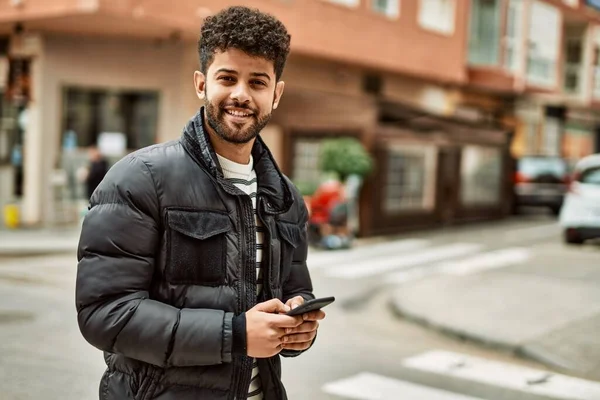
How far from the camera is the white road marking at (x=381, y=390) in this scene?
556 cm

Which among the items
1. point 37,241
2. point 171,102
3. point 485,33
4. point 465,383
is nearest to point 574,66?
point 485,33

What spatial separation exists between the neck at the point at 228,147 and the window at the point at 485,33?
901 inches

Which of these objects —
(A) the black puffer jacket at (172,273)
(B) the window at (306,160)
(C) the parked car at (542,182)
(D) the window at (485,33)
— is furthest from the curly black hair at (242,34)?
(D) the window at (485,33)

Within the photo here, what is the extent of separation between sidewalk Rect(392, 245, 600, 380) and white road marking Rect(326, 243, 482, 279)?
1113 millimetres

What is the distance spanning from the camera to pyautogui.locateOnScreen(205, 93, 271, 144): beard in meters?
2.14

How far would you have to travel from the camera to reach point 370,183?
16.3 meters

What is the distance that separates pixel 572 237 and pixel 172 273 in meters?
14.0

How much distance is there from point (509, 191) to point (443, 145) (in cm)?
433

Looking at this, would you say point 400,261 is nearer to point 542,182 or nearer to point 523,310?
point 523,310

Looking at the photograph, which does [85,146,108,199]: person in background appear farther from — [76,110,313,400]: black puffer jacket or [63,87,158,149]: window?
[76,110,313,400]: black puffer jacket

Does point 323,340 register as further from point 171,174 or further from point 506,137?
point 506,137

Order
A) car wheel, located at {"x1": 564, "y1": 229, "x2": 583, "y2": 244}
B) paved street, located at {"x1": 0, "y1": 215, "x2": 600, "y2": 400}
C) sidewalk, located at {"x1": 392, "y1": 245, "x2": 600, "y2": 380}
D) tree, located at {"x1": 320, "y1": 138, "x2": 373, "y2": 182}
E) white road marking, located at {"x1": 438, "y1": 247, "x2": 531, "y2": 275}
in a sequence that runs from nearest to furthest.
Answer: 1. paved street, located at {"x1": 0, "y1": 215, "x2": 600, "y2": 400}
2. sidewalk, located at {"x1": 392, "y1": 245, "x2": 600, "y2": 380}
3. white road marking, located at {"x1": 438, "y1": 247, "x2": 531, "y2": 275}
4. car wheel, located at {"x1": 564, "y1": 229, "x2": 583, "y2": 244}
5. tree, located at {"x1": 320, "y1": 138, "x2": 373, "y2": 182}

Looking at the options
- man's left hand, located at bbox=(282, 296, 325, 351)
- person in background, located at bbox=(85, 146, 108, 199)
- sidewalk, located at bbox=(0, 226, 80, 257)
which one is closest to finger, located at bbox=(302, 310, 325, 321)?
man's left hand, located at bbox=(282, 296, 325, 351)

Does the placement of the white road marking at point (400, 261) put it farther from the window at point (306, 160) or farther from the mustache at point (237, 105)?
the mustache at point (237, 105)
